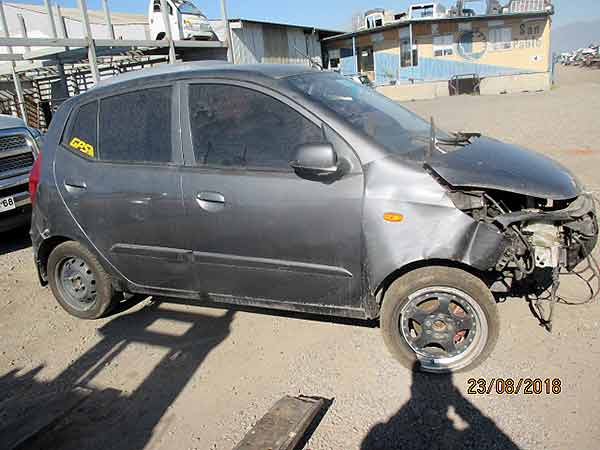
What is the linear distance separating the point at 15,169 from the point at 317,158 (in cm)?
525

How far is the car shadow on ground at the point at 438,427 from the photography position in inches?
96.5

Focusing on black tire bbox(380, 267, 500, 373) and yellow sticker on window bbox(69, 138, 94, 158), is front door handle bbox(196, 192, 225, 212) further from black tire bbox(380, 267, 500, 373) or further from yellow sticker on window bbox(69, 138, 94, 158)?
black tire bbox(380, 267, 500, 373)

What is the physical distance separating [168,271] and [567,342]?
9.11 ft

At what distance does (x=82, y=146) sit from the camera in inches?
147

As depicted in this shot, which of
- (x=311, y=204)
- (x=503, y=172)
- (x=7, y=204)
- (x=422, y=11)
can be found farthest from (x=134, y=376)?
(x=422, y=11)

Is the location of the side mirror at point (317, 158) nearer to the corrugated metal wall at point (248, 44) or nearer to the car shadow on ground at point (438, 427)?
the car shadow on ground at point (438, 427)

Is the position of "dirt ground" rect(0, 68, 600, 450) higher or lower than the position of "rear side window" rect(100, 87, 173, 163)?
lower

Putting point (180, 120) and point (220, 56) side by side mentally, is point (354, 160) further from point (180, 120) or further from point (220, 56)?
point (220, 56)

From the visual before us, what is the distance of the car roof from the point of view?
10.6 feet

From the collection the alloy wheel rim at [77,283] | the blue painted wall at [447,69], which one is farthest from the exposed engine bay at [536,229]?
the blue painted wall at [447,69]

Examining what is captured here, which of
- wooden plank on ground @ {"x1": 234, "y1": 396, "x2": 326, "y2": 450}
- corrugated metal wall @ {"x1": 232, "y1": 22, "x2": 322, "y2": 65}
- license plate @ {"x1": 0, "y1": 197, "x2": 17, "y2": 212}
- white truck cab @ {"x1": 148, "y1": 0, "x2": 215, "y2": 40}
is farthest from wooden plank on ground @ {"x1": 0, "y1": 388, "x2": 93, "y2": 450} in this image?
corrugated metal wall @ {"x1": 232, "y1": 22, "x2": 322, "y2": 65}

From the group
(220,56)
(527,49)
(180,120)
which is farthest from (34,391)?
(527,49)

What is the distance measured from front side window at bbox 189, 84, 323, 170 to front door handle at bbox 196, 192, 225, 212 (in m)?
0.20

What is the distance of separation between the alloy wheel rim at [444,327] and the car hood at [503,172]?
0.66 meters
